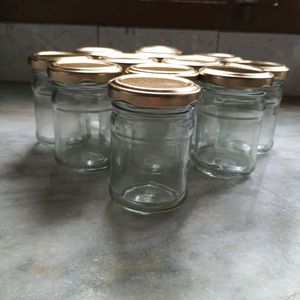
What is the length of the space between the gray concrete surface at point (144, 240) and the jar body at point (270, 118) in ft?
0.42

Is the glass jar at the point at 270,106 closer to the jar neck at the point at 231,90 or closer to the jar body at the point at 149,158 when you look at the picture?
the jar neck at the point at 231,90

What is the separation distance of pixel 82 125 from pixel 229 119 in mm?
308

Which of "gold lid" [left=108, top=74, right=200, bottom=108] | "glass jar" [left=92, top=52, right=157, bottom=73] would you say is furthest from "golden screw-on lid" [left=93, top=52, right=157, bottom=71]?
"gold lid" [left=108, top=74, right=200, bottom=108]

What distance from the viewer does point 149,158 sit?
66 cm

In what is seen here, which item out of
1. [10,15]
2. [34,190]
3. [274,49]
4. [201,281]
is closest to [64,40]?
[10,15]

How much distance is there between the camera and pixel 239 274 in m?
0.40

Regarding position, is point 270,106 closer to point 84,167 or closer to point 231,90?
point 231,90

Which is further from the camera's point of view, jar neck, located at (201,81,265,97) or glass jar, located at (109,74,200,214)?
jar neck, located at (201,81,265,97)

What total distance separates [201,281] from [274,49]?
1.08 meters

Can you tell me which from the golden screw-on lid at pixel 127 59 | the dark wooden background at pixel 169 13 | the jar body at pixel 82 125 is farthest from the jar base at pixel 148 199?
the dark wooden background at pixel 169 13

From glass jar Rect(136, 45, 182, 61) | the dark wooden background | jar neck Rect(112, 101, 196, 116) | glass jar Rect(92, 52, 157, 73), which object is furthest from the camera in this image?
the dark wooden background

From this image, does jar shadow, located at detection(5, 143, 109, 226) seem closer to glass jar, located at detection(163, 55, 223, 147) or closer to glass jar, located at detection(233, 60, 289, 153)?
glass jar, located at detection(163, 55, 223, 147)

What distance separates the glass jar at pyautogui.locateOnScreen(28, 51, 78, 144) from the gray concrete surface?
0.41 ft

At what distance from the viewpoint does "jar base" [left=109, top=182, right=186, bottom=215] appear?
518mm
